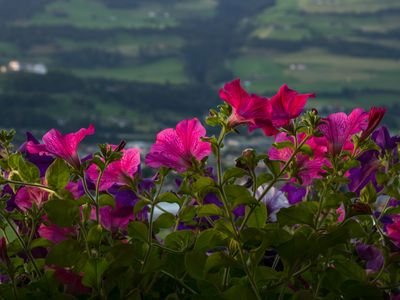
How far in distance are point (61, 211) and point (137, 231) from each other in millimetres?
106

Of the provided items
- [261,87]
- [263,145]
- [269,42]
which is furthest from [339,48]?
[263,145]

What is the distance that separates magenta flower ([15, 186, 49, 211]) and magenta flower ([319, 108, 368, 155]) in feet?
1.41

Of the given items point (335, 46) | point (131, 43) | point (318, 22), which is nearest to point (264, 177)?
point (335, 46)

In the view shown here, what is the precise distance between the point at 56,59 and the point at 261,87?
3306 cm

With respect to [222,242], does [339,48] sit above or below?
below

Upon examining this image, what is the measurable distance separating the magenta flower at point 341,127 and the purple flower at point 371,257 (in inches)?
5.8

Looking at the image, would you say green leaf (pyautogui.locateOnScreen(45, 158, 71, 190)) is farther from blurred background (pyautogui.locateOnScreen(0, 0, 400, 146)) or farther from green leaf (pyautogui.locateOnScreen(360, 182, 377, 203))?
blurred background (pyautogui.locateOnScreen(0, 0, 400, 146))

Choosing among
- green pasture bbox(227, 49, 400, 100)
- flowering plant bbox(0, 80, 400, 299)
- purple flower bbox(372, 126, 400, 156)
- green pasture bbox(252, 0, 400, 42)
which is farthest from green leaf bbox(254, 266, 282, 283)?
green pasture bbox(252, 0, 400, 42)

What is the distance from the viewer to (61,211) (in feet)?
2.89

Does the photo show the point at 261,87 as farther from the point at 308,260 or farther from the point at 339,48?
the point at 308,260

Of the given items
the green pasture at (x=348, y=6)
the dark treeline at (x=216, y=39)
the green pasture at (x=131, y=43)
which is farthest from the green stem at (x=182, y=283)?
the green pasture at (x=348, y=6)

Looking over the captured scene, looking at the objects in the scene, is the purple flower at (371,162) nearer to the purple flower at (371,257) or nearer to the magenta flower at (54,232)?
the purple flower at (371,257)

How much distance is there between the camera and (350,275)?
0.94 m

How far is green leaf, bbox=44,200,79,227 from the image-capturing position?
2.87 feet
